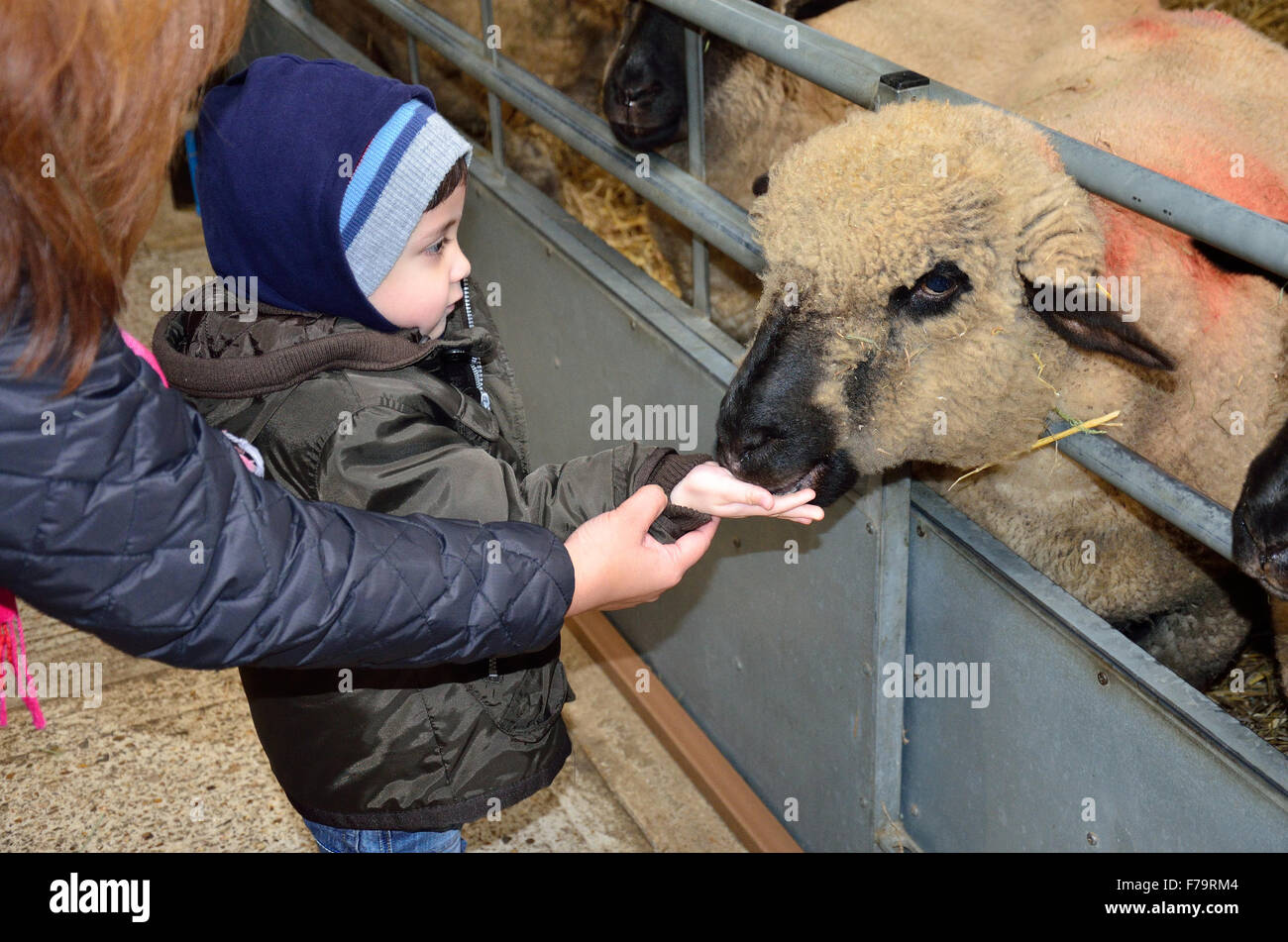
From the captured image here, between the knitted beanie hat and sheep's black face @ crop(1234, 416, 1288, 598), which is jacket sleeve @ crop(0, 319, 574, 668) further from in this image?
sheep's black face @ crop(1234, 416, 1288, 598)

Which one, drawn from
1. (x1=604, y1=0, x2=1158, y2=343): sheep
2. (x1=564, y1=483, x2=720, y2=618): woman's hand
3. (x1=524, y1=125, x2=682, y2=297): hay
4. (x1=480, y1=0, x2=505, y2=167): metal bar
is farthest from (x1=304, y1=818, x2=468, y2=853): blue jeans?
(x1=524, y1=125, x2=682, y2=297): hay

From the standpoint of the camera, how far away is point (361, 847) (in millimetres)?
2223

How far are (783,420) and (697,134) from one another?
873mm

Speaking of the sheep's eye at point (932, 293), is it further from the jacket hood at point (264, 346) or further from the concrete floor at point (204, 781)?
the concrete floor at point (204, 781)

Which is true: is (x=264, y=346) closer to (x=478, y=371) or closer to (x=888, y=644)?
(x=478, y=371)

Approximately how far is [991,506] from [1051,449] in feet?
0.73

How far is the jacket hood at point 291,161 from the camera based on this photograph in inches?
71.4

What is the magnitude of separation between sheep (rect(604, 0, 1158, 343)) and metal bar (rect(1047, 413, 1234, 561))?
1.83m

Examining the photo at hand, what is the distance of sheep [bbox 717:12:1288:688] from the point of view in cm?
216

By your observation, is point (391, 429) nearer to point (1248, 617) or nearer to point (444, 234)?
point (444, 234)

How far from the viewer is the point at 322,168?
180cm

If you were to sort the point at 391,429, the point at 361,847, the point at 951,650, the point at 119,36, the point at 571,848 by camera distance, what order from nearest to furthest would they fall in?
1. the point at 119,36
2. the point at 391,429
3. the point at 361,847
4. the point at 951,650
5. the point at 571,848

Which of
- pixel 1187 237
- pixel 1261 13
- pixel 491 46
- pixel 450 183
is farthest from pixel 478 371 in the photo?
pixel 1261 13
